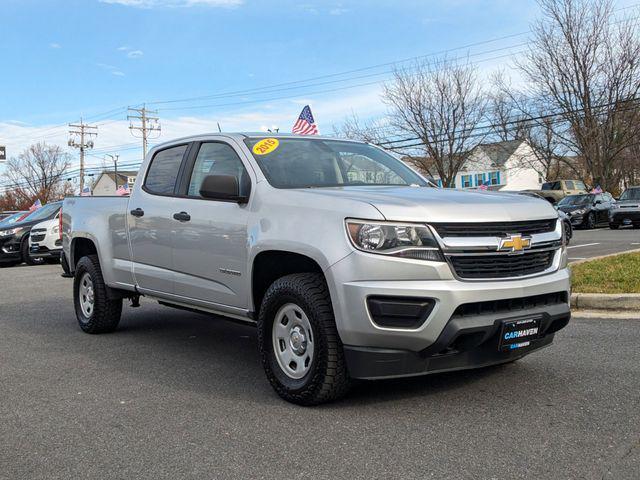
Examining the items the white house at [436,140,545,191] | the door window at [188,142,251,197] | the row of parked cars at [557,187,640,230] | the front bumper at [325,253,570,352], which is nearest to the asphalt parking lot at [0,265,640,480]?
the front bumper at [325,253,570,352]

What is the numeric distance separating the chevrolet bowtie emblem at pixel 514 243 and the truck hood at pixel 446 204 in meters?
0.12

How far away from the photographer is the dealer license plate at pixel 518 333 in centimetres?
385

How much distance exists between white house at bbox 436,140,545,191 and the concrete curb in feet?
106

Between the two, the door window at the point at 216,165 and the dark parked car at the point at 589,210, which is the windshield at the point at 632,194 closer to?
the dark parked car at the point at 589,210

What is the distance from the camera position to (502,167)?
44.4 metres

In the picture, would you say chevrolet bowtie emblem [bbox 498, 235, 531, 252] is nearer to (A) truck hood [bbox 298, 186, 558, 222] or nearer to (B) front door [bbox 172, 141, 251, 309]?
(A) truck hood [bbox 298, 186, 558, 222]

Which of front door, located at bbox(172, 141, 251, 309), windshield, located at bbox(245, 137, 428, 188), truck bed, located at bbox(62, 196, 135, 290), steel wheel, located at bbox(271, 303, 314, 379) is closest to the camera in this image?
steel wheel, located at bbox(271, 303, 314, 379)

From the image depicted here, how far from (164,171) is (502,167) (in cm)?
4122

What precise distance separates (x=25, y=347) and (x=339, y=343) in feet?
12.7

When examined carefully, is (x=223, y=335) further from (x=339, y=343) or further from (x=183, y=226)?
(x=339, y=343)

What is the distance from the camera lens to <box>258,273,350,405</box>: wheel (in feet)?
12.9

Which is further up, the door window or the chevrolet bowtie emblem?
the door window

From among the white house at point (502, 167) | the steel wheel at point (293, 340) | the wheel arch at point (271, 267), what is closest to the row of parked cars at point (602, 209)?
the white house at point (502, 167)

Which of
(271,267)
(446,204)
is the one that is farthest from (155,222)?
(446,204)
